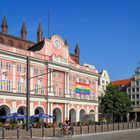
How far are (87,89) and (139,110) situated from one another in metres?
31.7

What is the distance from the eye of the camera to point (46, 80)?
6531 centimetres

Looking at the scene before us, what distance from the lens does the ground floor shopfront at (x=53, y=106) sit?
187ft

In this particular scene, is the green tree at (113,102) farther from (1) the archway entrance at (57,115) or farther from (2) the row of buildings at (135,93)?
(2) the row of buildings at (135,93)

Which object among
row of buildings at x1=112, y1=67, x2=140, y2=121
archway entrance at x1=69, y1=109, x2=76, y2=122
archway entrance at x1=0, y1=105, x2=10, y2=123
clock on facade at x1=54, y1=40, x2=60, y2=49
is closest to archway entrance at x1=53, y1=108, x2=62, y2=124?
archway entrance at x1=69, y1=109, x2=76, y2=122

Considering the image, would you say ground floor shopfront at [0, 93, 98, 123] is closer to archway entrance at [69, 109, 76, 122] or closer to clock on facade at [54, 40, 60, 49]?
archway entrance at [69, 109, 76, 122]

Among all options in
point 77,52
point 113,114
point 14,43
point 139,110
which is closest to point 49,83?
point 14,43

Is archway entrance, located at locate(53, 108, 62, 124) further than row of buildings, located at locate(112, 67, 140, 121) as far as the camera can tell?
No

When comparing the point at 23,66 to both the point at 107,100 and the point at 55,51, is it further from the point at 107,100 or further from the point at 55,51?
the point at 107,100

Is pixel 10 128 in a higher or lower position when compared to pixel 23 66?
lower

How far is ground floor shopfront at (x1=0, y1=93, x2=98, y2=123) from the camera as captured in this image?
56.9m

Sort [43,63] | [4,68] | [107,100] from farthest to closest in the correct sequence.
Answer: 1. [107,100]
2. [43,63]
3. [4,68]

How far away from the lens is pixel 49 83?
6550 cm

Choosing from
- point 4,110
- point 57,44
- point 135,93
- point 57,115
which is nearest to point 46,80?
point 57,115

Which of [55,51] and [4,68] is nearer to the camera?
[4,68]
